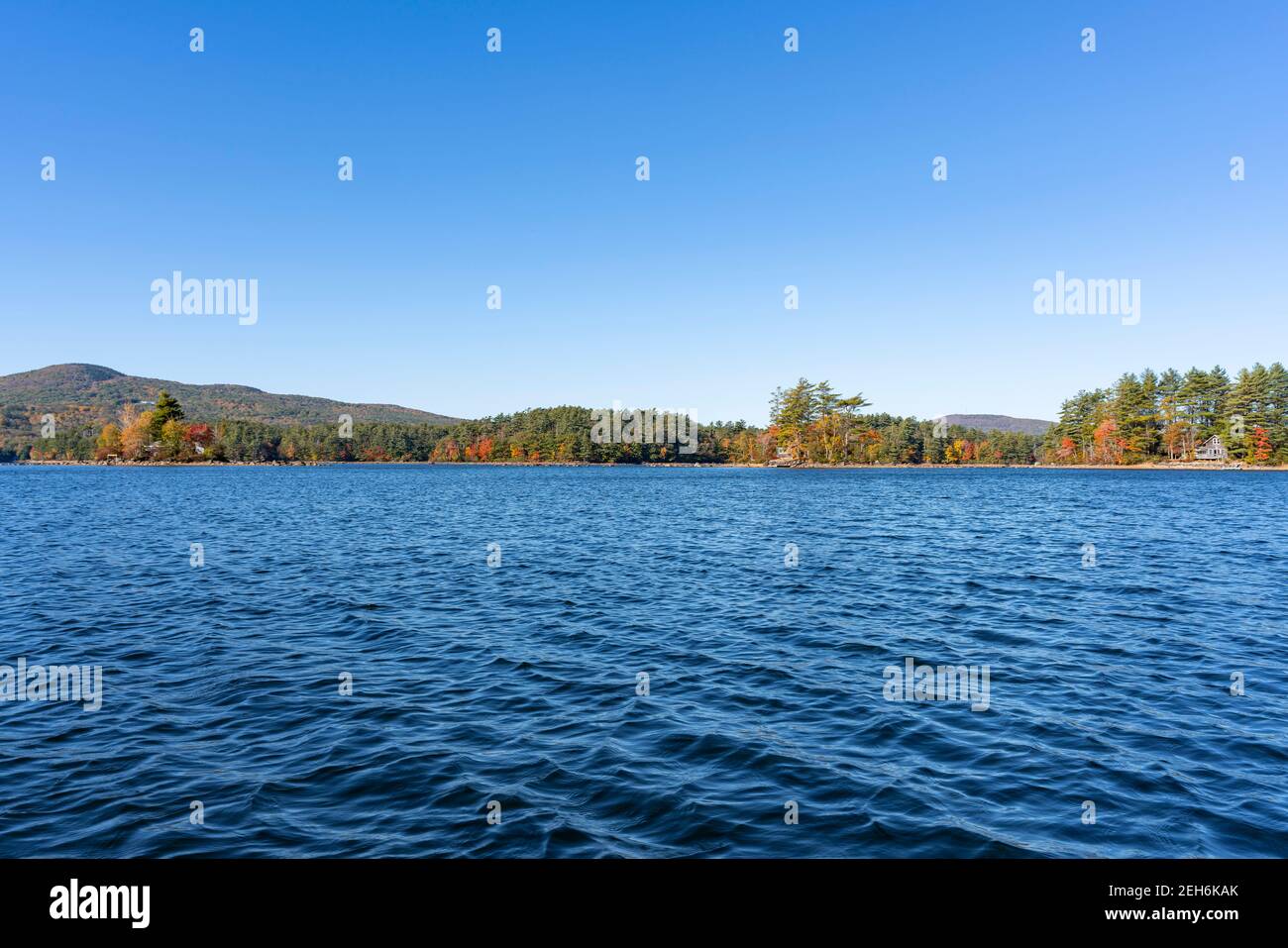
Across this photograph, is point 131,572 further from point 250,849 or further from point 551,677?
point 250,849

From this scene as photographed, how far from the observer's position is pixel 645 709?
49.9ft

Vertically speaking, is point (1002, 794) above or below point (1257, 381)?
below

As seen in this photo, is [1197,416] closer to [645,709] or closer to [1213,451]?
[1213,451]

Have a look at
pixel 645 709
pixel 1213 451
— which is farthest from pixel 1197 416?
pixel 645 709

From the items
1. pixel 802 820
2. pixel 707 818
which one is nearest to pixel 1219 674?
pixel 802 820

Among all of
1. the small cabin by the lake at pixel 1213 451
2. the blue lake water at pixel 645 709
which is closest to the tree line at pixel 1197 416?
the small cabin by the lake at pixel 1213 451

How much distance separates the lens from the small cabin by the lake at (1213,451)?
178m

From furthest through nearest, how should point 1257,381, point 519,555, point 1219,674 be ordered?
point 1257,381 < point 519,555 < point 1219,674

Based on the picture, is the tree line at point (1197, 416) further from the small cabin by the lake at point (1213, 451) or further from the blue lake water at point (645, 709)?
the blue lake water at point (645, 709)

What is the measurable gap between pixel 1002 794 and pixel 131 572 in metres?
36.4

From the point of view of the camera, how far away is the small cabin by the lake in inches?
7018
